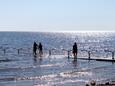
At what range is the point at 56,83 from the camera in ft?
90.2

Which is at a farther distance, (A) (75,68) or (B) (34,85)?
(A) (75,68)

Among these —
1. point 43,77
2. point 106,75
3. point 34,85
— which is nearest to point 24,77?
point 43,77

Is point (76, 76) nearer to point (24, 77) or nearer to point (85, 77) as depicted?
point (85, 77)

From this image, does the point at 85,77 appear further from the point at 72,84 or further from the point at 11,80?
the point at 11,80

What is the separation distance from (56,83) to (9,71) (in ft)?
31.1

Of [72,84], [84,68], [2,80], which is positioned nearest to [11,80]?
[2,80]

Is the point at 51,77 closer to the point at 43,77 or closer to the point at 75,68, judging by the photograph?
the point at 43,77

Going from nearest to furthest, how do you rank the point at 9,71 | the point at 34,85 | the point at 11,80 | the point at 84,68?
the point at 34,85, the point at 11,80, the point at 9,71, the point at 84,68

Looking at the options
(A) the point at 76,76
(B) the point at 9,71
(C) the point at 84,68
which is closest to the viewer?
(A) the point at 76,76

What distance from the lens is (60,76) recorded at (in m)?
31.8

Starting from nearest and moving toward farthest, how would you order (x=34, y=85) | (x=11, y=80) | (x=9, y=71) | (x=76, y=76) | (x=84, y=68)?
(x=34, y=85) → (x=11, y=80) → (x=76, y=76) → (x=9, y=71) → (x=84, y=68)

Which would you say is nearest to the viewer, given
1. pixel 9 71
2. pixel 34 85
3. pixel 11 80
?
pixel 34 85

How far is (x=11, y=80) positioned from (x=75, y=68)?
10568 millimetres

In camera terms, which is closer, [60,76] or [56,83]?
[56,83]
